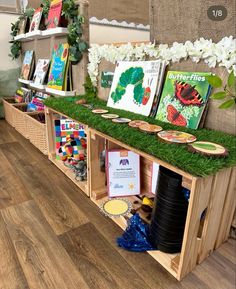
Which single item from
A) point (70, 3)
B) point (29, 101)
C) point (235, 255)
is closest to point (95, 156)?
point (235, 255)

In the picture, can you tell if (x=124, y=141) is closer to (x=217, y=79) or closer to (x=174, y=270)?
(x=217, y=79)

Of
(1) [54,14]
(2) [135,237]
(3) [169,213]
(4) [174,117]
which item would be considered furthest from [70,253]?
(1) [54,14]

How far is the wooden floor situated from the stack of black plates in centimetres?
10

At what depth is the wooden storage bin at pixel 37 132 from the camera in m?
1.95

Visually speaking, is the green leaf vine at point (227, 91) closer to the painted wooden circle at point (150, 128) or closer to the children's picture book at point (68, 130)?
the painted wooden circle at point (150, 128)

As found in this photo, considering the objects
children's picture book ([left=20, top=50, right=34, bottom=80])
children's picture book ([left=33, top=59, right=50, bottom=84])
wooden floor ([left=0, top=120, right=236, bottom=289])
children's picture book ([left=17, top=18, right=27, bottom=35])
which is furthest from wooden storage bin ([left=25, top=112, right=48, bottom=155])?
children's picture book ([left=17, top=18, right=27, bottom=35])

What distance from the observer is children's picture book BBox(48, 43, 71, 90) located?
76.0 inches

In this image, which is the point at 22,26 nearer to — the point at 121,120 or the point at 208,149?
the point at 121,120

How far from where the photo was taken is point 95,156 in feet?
4.36

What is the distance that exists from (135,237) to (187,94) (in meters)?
0.71

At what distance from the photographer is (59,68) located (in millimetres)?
2016

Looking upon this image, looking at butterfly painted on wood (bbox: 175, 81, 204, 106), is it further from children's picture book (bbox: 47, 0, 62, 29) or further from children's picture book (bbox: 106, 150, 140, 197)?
children's picture book (bbox: 47, 0, 62, 29)

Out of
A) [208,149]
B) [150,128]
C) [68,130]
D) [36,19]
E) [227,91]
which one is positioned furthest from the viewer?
[36,19]

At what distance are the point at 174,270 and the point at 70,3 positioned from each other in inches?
72.2
